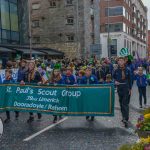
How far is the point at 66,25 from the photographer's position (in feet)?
169

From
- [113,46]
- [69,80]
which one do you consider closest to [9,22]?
[69,80]

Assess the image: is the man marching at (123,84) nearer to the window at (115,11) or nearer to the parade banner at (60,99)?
the parade banner at (60,99)

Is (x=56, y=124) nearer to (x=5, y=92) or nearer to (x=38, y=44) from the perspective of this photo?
(x=5, y=92)

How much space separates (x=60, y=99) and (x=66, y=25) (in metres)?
41.3

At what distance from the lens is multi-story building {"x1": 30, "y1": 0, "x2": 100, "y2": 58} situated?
50.4 m

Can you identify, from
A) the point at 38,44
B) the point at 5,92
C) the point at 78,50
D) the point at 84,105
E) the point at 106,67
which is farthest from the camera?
the point at 38,44

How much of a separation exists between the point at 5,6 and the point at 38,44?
61.9ft

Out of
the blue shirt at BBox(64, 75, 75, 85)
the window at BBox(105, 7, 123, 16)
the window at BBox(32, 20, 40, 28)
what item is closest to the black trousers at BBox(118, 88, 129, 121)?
the blue shirt at BBox(64, 75, 75, 85)

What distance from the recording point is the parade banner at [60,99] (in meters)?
10.7

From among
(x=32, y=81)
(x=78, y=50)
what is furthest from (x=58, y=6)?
(x=32, y=81)

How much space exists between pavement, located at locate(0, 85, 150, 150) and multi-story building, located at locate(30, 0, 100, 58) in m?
38.9

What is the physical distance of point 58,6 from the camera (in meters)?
52.4

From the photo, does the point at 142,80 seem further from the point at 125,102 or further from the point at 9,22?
the point at 9,22

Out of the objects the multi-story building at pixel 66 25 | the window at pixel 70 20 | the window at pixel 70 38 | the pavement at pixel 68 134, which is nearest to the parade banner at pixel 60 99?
the pavement at pixel 68 134
